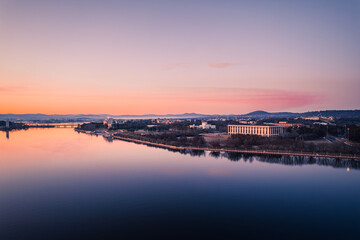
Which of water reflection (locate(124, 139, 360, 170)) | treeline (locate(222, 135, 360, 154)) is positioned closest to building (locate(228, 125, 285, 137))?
treeline (locate(222, 135, 360, 154))

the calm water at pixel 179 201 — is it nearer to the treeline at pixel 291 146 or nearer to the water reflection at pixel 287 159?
the water reflection at pixel 287 159

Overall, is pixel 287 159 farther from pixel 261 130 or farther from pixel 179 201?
pixel 261 130

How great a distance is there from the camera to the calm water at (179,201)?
5215 mm

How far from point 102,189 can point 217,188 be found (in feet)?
10.8

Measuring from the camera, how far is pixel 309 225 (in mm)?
5477

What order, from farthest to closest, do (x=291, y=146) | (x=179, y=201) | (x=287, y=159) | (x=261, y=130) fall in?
(x=261, y=130), (x=291, y=146), (x=287, y=159), (x=179, y=201)

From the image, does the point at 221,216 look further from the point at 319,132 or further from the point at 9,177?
the point at 319,132

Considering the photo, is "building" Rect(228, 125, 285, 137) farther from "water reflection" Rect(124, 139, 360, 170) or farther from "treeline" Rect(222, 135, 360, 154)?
"water reflection" Rect(124, 139, 360, 170)

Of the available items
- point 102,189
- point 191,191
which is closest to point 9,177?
point 102,189

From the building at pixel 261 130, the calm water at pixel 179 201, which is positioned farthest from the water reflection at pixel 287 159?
the building at pixel 261 130

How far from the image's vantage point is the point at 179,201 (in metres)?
6.87

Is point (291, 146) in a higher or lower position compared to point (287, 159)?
higher

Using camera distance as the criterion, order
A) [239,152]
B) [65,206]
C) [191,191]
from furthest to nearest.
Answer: [239,152] < [191,191] < [65,206]

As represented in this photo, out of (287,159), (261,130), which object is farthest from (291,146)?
(261,130)
